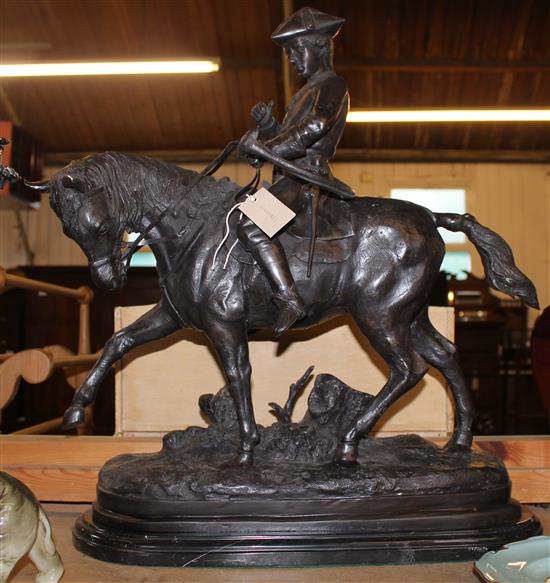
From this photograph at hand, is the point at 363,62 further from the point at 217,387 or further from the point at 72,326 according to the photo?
the point at 217,387

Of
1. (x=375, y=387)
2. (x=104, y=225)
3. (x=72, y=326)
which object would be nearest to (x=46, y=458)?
(x=104, y=225)

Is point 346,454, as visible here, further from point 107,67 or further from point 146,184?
point 107,67

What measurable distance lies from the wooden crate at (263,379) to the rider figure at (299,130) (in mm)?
762

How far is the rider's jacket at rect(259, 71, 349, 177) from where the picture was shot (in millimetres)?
2002

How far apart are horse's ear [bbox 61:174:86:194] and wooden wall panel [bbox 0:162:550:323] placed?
6.28 m

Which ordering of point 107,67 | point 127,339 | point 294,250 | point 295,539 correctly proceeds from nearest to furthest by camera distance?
point 295,539 < point 294,250 < point 127,339 < point 107,67

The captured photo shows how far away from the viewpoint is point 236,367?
2049 mm

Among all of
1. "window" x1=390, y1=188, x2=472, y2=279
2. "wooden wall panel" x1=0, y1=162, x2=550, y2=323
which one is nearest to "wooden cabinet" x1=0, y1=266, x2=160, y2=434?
"wooden wall panel" x1=0, y1=162, x2=550, y2=323

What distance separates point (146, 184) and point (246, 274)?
0.38 meters

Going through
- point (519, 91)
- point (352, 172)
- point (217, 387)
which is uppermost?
point (519, 91)

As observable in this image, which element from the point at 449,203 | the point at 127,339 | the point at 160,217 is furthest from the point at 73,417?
the point at 449,203

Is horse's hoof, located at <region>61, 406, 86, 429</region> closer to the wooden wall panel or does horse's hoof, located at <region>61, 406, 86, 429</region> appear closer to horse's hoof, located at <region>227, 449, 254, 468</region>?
horse's hoof, located at <region>227, 449, 254, 468</region>

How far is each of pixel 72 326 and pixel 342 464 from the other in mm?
5200

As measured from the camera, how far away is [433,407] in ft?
9.16
